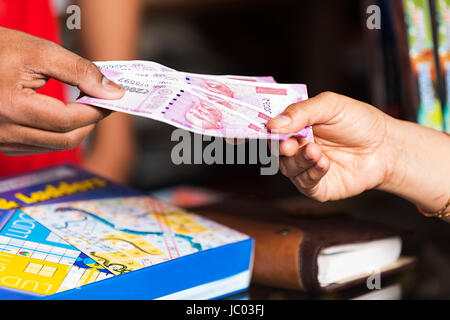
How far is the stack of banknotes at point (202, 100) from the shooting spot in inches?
24.3

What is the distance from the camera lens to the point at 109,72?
707 mm

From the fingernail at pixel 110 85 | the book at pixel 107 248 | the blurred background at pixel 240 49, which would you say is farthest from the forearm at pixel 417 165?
the blurred background at pixel 240 49

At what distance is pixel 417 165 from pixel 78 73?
55cm

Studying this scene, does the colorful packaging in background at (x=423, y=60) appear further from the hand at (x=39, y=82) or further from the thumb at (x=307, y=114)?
the hand at (x=39, y=82)

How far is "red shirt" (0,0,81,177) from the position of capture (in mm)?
1336

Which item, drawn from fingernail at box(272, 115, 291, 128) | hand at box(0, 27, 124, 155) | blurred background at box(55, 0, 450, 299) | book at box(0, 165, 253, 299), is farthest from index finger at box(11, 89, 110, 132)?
blurred background at box(55, 0, 450, 299)

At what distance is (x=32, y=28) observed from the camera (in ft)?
4.53

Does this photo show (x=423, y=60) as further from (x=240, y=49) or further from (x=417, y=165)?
(x=240, y=49)

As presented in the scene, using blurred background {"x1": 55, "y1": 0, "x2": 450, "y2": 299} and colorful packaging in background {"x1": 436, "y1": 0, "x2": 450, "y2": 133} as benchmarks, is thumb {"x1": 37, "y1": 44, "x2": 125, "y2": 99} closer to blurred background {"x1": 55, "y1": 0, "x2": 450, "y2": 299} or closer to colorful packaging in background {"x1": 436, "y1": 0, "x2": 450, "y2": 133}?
colorful packaging in background {"x1": 436, "y1": 0, "x2": 450, "y2": 133}

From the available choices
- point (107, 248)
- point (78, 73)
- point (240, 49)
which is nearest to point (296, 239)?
point (107, 248)

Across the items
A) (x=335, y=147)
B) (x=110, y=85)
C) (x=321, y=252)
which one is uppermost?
(x=110, y=85)
